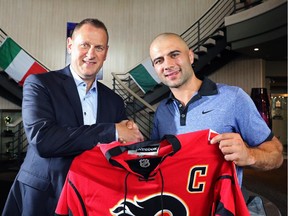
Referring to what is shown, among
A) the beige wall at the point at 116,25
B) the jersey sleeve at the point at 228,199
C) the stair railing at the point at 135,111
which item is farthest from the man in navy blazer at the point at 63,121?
the beige wall at the point at 116,25

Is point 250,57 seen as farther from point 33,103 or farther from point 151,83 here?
point 33,103

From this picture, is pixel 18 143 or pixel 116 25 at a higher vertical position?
pixel 116 25

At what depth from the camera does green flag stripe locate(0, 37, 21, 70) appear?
7004mm

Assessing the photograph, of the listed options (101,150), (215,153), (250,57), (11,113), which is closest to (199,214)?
(215,153)

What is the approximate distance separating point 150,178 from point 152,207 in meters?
0.14

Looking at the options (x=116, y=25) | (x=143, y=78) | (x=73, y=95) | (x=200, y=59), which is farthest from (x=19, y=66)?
(x=73, y=95)

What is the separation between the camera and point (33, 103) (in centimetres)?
147

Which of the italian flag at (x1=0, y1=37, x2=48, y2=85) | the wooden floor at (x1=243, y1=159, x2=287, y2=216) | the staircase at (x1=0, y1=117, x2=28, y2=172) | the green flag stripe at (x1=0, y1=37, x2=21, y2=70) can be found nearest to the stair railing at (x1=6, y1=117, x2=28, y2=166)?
the staircase at (x1=0, y1=117, x2=28, y2=172)

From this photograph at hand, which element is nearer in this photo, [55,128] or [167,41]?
[55,128]

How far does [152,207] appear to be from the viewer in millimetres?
1329

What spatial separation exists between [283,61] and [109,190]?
10023 mm

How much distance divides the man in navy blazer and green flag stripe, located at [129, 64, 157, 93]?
582 cm

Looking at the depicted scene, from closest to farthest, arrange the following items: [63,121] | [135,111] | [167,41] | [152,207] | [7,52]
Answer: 1. [152,207]
2. [63,121]
3. [167,41]
4. [7,52]
5. [135,111]

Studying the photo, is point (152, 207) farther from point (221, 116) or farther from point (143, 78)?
point (143, 78)
